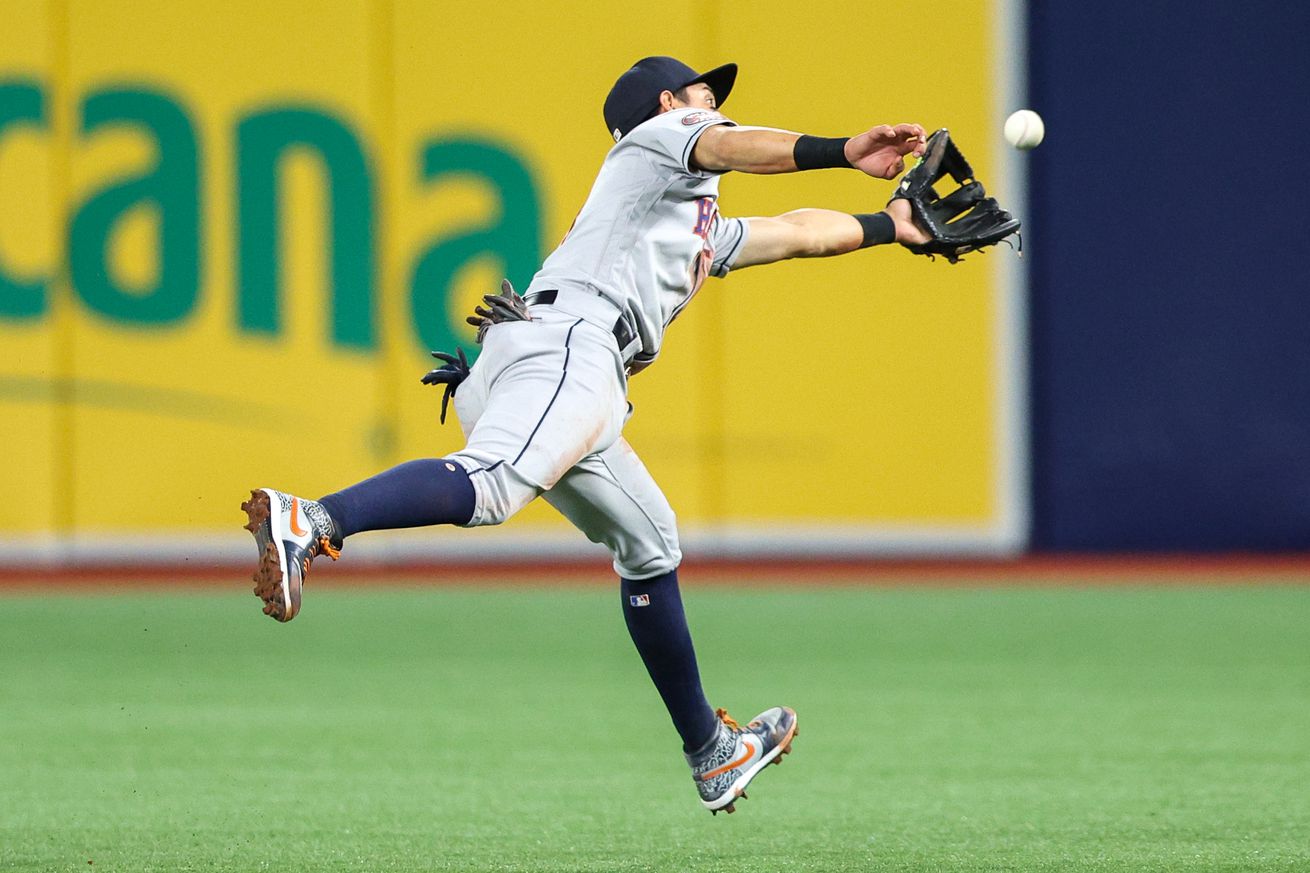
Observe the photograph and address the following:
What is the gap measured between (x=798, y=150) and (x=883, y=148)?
221 millimetres

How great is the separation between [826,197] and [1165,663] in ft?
16.6

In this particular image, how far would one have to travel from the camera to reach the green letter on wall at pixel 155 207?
11914 mm

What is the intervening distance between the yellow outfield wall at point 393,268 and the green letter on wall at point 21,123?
0.01 metres

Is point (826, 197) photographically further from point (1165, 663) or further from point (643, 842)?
point (643, 842)

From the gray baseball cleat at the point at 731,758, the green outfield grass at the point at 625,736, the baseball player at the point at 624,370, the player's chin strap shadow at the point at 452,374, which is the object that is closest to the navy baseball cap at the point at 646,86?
the baseball player at the point at 624,370

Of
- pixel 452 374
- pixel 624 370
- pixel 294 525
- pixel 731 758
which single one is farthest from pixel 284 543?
pixel 731 758

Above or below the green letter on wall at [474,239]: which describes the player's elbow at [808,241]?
below

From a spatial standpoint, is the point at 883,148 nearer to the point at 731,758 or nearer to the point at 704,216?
the point at 704,216

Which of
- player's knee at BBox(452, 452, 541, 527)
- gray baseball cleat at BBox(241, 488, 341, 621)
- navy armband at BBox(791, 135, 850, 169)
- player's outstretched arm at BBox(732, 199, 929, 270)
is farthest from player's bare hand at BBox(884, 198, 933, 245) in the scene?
gray baseball cleat at BBox(241, 488, 341, 621)

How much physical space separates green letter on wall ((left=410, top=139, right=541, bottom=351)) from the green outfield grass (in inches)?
99.6

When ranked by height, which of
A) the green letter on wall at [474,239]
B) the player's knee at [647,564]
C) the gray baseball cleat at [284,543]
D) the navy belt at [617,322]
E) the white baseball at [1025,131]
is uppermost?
the green letter on wall at [474,239]

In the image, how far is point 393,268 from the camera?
12.2m

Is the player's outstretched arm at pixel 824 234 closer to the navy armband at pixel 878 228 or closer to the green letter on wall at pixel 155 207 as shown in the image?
the navy armband at pixel 878 228

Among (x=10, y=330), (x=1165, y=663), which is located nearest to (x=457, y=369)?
(x=1165, y=663)
